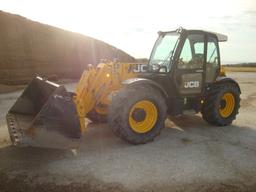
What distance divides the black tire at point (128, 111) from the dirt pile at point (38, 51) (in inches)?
729

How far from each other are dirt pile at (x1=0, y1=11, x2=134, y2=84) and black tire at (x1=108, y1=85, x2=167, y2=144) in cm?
1852

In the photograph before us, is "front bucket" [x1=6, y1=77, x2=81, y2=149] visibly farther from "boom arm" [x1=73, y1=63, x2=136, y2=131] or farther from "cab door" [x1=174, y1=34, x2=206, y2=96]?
"cab door" [x1=174, y1=34, x2=206, y2=96]

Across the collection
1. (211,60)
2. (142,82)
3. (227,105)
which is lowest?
(227,105)

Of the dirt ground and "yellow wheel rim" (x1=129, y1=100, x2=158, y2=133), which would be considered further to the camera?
"yellow wheel rim" (x1=129, y1=100, x2=158, y2=133)

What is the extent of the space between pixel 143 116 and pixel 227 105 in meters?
2.88

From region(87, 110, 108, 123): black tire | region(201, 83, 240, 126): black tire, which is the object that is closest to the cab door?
region(201, 83, 240, 126): black tire

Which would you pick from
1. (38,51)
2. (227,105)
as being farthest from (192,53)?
(38,51)

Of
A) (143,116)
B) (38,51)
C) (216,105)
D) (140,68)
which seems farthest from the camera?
(38,51)

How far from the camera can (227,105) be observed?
8.13 m

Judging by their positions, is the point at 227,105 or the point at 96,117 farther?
the point at 227,105

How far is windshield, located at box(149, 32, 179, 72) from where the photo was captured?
23.3ft

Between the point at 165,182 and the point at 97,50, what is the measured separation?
31770 millimetres

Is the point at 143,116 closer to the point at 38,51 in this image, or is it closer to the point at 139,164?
the point at 139,164

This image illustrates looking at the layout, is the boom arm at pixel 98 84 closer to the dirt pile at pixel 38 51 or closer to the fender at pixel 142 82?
the fender at pixel 142 82
